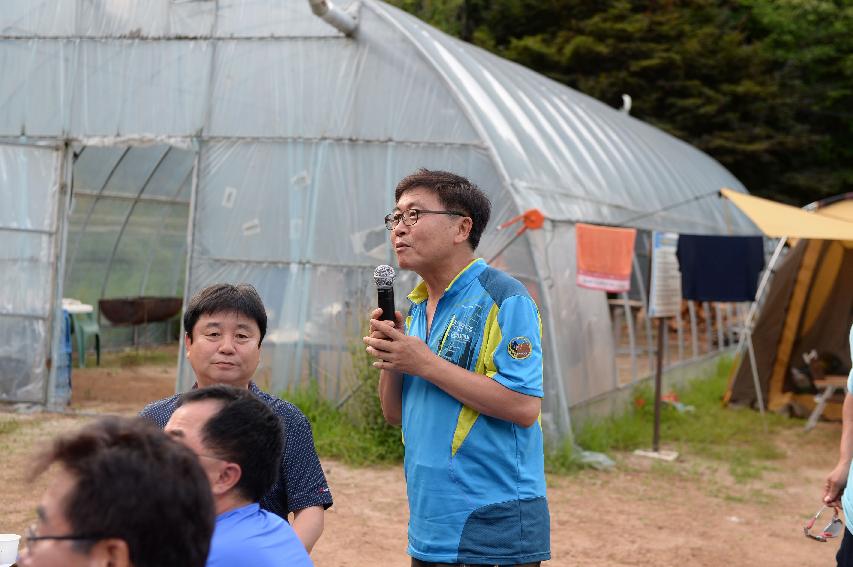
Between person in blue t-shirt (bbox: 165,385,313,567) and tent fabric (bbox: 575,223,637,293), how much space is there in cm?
651

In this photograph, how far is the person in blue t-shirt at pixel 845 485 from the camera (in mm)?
2875

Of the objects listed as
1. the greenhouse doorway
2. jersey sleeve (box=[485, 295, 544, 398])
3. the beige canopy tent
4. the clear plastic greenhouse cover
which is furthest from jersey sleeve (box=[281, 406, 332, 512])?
the greenhouse doorway

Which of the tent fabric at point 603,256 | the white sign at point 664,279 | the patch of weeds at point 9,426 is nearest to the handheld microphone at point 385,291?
the tent fabric at point 603,256

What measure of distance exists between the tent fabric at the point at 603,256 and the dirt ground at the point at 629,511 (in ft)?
5.08

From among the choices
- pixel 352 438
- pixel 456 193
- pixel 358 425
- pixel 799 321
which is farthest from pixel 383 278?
pixel 799 321

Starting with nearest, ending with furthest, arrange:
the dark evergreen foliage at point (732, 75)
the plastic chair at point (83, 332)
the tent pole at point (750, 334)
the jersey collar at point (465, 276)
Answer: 1. the jersey collar at point (465, 276)
2. the tent pole at point (750, 334)
3. the plastic chair at point (83, 332)
4. the dark evergreen foliage at point (732, 75)

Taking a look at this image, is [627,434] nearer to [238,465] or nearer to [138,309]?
[238,465]

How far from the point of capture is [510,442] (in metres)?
2.62

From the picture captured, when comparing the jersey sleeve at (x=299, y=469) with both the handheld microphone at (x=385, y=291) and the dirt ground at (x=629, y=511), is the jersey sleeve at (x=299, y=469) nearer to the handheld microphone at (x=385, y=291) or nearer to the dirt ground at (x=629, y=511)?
the handheld microphone at (x=385, y=291)

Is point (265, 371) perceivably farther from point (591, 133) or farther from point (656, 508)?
point (591, 133)

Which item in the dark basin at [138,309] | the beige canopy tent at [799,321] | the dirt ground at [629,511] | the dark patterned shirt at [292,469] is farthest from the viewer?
the dark basin at [138,309]

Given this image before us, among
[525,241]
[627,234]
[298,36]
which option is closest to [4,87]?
[298,36]

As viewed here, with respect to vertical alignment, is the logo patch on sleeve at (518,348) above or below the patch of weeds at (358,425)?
above

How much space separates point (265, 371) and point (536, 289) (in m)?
2.57
